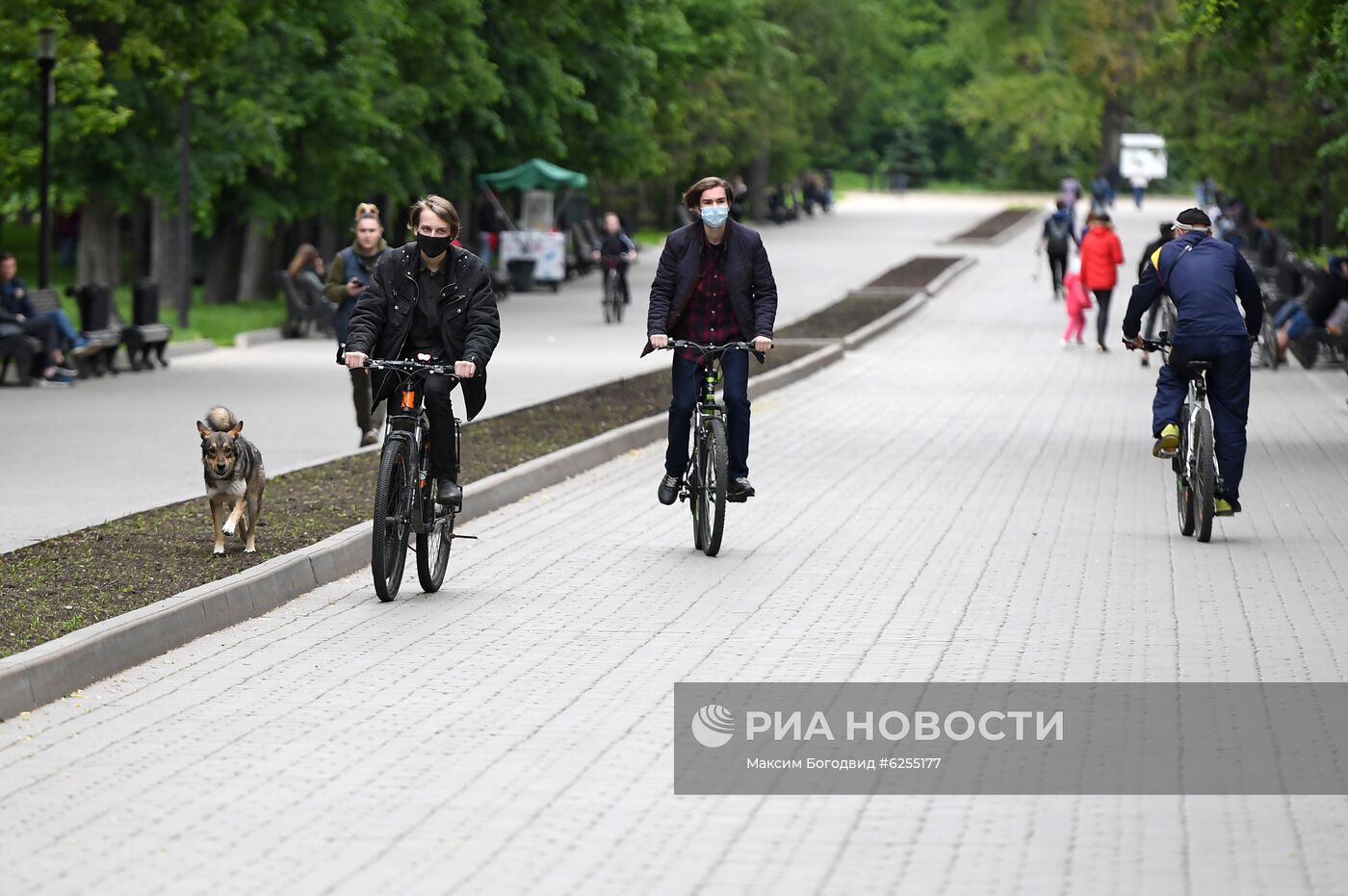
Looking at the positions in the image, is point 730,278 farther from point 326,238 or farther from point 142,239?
point 326,238

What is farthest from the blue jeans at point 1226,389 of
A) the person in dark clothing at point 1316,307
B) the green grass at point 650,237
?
the green grass at point 650,237

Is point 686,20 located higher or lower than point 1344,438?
higher

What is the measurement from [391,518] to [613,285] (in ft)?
85.6

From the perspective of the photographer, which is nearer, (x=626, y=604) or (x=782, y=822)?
(x=782, y=822)

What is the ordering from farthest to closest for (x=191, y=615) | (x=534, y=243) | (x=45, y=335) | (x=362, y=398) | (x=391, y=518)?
(x=534, y=243) → (x=45, y=335) → (x=362, y=398) → (x=391, y=518) → (x=191, y=615)

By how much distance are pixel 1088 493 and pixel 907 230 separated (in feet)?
175

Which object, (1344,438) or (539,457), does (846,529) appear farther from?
(1344,438)

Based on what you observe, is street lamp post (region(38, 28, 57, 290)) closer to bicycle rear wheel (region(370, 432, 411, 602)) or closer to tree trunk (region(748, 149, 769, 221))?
bicycle rear wheel (region(370, 432, 411, 602))

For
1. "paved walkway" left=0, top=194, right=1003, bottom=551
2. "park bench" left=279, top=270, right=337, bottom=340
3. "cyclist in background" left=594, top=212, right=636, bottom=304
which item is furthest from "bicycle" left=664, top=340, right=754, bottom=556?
"cyclist in background" left=594, top=212, right=636, bottom=304

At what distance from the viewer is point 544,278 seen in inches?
1741

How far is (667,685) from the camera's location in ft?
28.0

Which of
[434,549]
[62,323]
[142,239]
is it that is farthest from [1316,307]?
[142,239]

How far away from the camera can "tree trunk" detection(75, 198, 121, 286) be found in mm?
35031

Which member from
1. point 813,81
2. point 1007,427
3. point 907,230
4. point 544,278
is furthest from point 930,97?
point 1007,427
